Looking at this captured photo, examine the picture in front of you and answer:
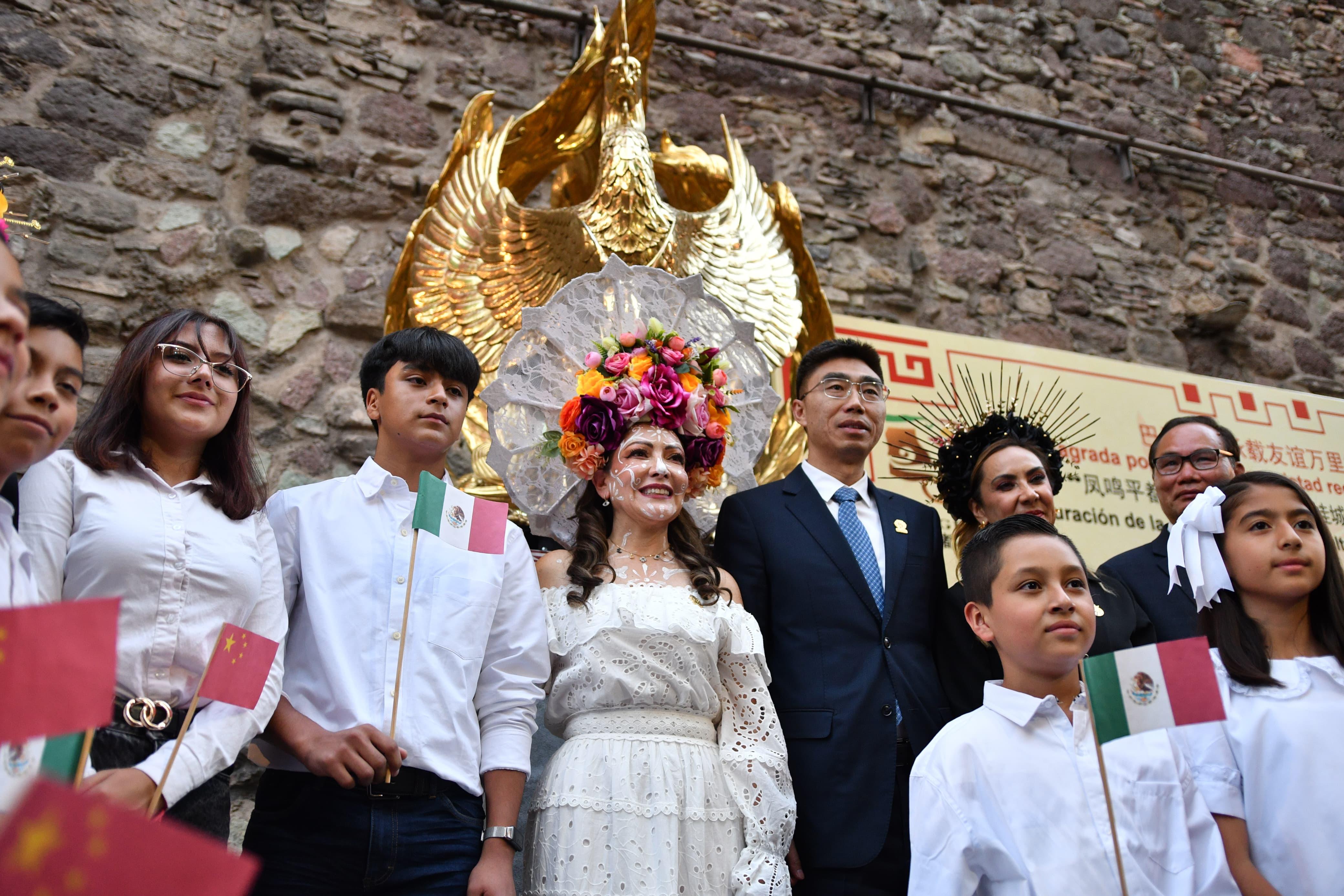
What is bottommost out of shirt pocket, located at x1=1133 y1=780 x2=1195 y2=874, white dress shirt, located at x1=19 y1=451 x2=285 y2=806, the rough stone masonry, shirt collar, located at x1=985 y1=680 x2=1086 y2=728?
shirt pocket, located at x1=1133 y1=780 x2=1195 y2=874

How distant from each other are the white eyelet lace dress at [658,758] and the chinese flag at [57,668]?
930 mm

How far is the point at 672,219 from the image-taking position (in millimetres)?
3109

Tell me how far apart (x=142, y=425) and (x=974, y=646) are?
1.59 metres

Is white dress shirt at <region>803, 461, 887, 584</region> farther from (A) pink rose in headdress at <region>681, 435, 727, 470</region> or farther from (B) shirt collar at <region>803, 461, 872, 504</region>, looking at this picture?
Result: (A) pink rose in headdress at <region>681, 435, 727, 470</region>

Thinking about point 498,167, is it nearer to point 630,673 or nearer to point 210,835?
point 630,673

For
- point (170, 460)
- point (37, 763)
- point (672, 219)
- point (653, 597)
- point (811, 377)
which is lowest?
point (37, 763)

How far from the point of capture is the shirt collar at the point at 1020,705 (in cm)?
159

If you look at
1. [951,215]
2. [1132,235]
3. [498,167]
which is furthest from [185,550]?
[1132,235]

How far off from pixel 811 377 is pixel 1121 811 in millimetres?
1210

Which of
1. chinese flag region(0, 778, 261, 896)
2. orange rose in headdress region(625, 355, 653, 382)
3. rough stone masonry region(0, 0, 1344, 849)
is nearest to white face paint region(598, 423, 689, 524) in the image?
orange rose in headdress region(625, 355, 653, 382)

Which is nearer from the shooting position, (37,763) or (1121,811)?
(37,763)

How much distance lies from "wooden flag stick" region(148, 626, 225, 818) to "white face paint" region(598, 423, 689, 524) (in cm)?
83

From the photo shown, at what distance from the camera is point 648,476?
205 cm

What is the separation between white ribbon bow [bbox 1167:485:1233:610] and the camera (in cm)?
A: 185
